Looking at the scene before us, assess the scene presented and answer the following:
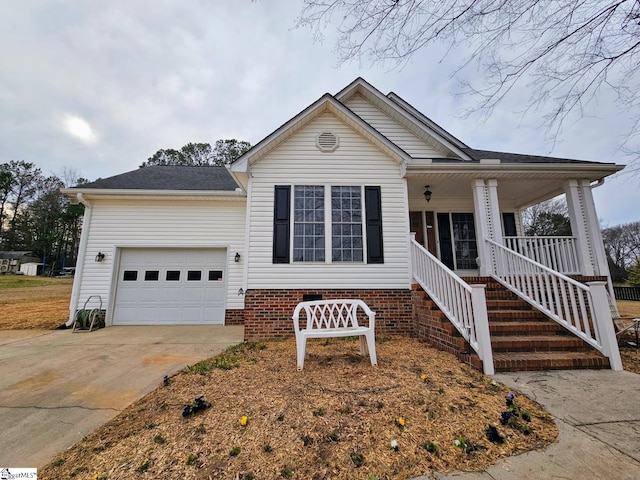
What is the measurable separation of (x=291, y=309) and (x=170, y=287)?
4.69 m

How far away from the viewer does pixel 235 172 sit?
6219mm

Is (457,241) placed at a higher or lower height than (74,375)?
higher

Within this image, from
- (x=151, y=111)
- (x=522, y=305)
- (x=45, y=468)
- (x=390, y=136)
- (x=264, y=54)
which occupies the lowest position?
(x=45, y=468)

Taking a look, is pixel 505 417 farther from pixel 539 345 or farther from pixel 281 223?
pixel 281 223

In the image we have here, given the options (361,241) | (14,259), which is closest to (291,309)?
(361,241)

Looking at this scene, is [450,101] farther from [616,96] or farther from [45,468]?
[45,468]

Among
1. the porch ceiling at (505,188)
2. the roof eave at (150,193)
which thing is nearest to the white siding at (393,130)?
the porch ceiling at (505,188)

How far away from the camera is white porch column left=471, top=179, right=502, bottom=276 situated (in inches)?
247

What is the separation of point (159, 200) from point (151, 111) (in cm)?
905

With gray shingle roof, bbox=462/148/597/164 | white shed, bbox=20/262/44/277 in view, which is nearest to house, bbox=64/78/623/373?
gray shingle roof, bbox=462/148/597/164

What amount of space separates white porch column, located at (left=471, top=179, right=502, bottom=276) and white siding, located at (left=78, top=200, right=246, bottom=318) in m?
6.70

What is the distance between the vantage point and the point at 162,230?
8.43 metres

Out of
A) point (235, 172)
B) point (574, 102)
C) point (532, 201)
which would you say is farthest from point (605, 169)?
point (235, 172)

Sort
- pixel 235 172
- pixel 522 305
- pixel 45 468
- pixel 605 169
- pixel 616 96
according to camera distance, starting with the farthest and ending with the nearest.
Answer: pixel 605 169
pixel 235 172
pixel 522 305
pixel 616 96
pixel 45 468
